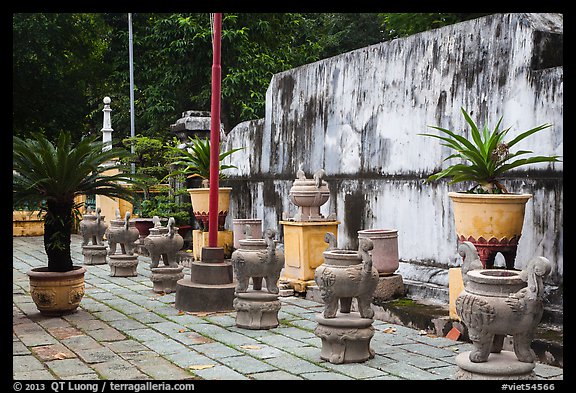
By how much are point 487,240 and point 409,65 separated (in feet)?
10.2

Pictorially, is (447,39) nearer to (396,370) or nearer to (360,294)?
(360,294)

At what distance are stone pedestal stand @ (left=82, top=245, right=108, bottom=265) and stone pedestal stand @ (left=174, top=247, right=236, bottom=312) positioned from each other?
4.66 metres

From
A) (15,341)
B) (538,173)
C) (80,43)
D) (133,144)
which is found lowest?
(15,341)

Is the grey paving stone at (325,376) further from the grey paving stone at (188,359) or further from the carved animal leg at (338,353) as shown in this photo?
the grey paving stone at (188,359)

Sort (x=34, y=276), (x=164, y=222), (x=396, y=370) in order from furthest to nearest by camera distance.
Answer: (x=164, y=222) → (x=34, y=276) → (x=396, y=370)

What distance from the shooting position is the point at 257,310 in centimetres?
670

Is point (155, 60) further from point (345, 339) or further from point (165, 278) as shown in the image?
point (345, 339)

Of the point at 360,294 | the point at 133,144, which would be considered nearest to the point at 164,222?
the point at 133,144

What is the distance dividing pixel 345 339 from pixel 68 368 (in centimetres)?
212

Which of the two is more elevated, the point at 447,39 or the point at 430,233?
the point at 447,39

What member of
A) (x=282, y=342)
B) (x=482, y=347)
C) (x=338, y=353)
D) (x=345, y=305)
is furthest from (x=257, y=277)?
(x=482, y=347)

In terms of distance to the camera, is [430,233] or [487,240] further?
[430,233]

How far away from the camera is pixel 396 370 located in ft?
17.0

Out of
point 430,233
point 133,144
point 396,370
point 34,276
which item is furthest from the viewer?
A: point 133,144
